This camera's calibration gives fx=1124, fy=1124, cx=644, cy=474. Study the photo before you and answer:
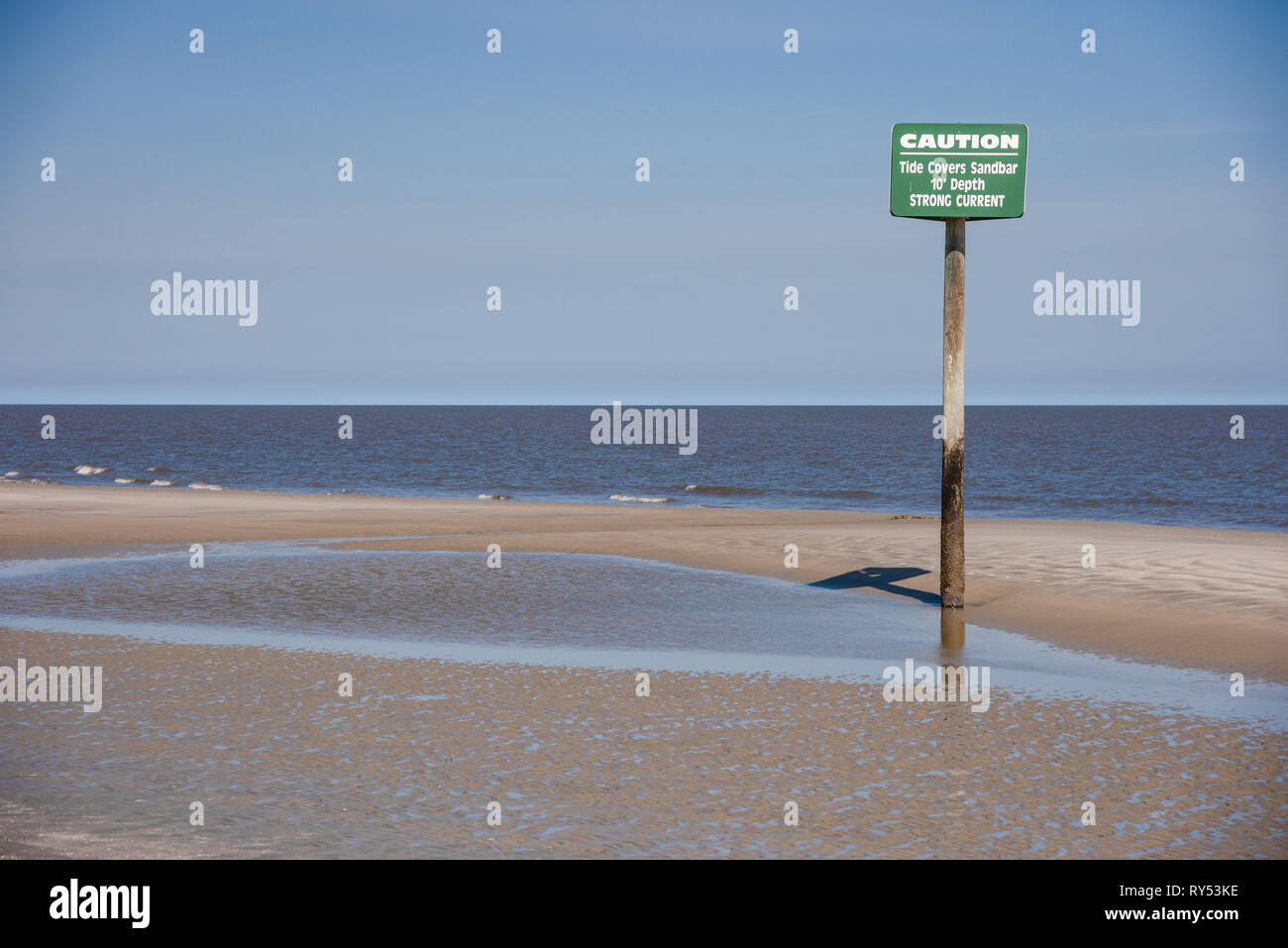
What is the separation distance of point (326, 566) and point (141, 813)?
1332 centimetres

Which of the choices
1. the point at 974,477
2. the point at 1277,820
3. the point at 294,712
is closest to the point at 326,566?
the point at 294,712

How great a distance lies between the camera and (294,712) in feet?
31.2

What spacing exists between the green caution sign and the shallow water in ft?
17.1

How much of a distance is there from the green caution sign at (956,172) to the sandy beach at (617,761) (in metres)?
5.27

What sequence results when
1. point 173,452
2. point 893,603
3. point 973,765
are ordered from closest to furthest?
1. point 973,765
2. point 893,603
3. point 173,452

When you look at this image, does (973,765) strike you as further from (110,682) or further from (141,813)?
(110,682)

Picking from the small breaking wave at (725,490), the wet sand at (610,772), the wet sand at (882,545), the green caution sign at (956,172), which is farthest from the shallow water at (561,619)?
the small breaking wave at (725,490)

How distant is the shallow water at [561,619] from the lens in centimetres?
1144

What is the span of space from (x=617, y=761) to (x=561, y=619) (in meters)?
6.56

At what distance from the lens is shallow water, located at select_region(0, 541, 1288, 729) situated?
11.4 metres

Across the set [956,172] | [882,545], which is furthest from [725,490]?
[956,172]

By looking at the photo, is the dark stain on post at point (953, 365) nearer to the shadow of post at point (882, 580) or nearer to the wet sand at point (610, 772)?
the shadow of post at point (882, 580)

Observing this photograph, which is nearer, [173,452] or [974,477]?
[974,477]
